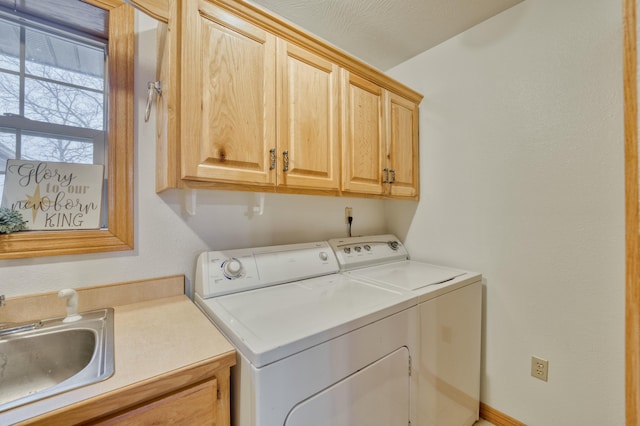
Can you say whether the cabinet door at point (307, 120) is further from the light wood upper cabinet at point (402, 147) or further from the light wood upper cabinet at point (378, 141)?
the light wood upper cabinet at point (402, 147)

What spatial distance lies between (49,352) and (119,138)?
34.2 inches

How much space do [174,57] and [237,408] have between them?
1.28m

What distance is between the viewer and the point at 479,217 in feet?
5.73

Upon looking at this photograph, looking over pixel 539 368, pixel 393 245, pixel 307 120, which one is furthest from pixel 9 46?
pixel 539 368

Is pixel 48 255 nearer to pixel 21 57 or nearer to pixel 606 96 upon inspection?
pixel 21 57

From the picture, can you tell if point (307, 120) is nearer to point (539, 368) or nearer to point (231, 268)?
point (231, 268)

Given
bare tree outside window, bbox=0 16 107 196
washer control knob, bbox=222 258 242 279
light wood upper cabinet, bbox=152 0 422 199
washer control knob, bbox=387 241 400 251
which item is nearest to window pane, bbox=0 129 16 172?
bare tree outside window, bbox=0 16 107 196

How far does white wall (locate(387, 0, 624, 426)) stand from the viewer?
1307 mm

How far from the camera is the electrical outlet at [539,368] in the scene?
150cm

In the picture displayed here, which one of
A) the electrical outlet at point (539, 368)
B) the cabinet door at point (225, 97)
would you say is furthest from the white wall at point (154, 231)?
the electrical outlet at point (539, 368)

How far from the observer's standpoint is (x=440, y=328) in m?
1.34

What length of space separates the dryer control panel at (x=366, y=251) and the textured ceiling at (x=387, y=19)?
54.9 inches

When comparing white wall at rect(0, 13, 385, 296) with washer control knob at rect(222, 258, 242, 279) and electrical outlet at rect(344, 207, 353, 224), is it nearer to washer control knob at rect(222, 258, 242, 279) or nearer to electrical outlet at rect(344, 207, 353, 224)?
washer control knob at rect(222, 258, 242, 279)

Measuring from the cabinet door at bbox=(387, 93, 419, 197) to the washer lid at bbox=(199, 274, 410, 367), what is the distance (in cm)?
81
